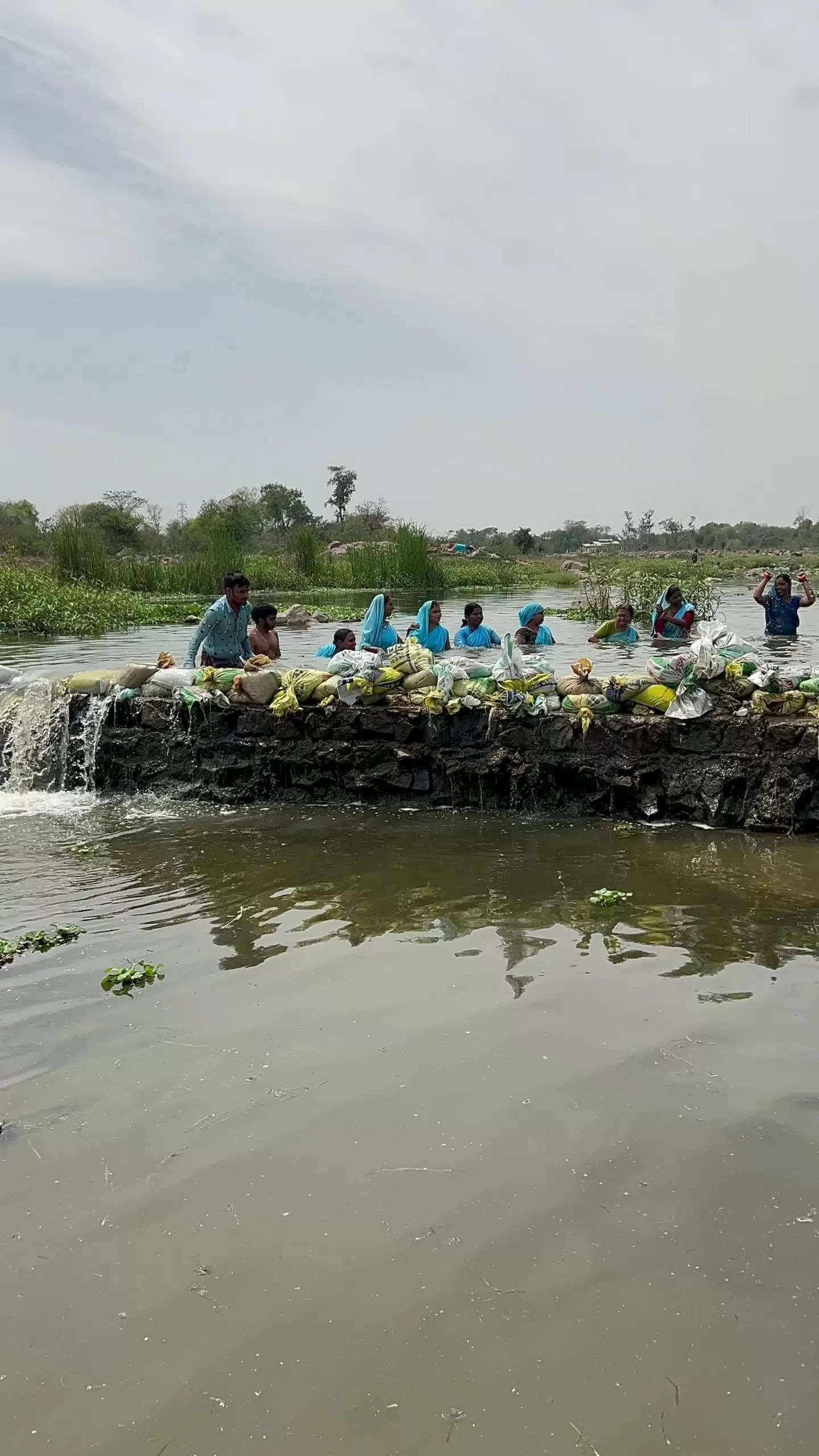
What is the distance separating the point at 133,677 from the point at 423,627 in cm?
293

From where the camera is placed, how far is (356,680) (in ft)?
22.1

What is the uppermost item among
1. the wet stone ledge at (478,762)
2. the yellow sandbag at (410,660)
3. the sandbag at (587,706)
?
the yellow sandbag at (410,660)

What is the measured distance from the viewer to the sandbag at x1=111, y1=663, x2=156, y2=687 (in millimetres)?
7297

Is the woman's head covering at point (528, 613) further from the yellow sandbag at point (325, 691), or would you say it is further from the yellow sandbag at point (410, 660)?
the yellow sandbag at point (325, 691)

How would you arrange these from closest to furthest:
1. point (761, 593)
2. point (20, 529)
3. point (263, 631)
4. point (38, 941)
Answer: point (38, 941)
point (263, 631)
point (761, 593)
point (20, 529)

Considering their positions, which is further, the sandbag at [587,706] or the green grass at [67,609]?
the green grass at [67,609]

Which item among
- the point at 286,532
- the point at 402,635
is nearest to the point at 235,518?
the point at 286,532

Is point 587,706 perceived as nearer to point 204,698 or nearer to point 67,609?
point 204,698

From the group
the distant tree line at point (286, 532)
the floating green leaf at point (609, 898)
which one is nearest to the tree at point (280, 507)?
the distant tree line at point (286, 532)

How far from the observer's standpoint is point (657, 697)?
20.6 ft

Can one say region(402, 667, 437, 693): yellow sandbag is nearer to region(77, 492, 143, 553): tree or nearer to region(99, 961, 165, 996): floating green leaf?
region(99, 961, 165, 996): floating green leaf

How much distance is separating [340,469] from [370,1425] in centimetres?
5441

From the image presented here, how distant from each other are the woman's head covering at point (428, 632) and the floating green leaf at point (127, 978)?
5.66 metres

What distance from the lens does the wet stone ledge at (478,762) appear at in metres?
5.96
